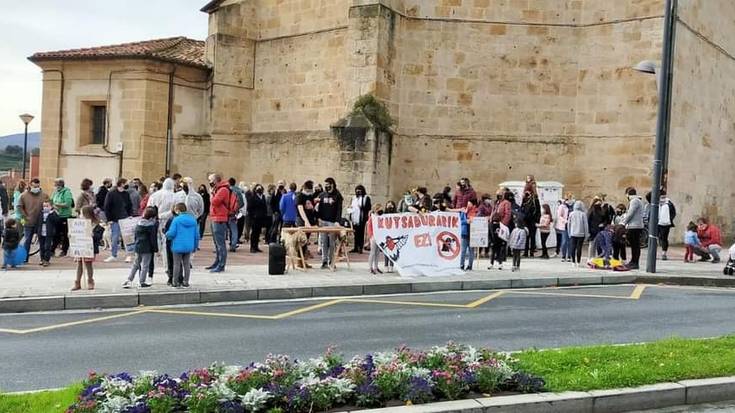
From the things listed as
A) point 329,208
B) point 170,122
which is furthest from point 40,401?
point 170,122

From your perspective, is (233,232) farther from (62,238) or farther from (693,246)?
(693,246)

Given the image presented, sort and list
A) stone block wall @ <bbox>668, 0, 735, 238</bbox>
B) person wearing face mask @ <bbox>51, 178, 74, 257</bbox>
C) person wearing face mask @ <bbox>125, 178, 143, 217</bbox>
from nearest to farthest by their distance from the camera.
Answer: person wearing face mask @ <bbox>51, 178, 74, 257</bbox> < person wearing face mask @ <bbox>125, 178, 143, 217</bbox> < stone block wall @ <bbox>668, 0, 735, 238</bbox>

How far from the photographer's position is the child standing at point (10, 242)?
44.7 feet

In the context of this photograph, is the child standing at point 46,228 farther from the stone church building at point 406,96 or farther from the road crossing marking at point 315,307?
the stone church building at point 406,96

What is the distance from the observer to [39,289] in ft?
37.0

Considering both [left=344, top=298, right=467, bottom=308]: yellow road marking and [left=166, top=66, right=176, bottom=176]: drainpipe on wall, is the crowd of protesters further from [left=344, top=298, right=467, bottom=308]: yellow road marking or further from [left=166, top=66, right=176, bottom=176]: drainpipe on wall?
[left=166, top=66, right=176, bottom=176]: drainpipe on wall

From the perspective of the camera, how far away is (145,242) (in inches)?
457

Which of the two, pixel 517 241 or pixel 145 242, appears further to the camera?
pixel 517 241

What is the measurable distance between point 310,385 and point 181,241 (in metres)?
6.93

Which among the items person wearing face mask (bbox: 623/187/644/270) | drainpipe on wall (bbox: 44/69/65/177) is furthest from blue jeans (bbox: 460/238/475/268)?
drainpipe on wall (bbox: 44/69/65/177)

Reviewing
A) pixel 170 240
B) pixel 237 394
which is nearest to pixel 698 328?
pixel 237 394

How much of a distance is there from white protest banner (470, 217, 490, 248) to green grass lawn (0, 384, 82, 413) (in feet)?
35.2

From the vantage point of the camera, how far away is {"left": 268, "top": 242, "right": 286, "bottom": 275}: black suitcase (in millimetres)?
13680

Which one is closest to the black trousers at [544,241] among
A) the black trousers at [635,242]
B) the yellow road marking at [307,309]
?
the black trousers at [635,242]
